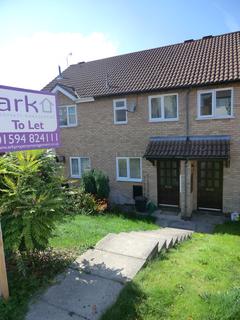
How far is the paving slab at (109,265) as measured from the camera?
4930mm

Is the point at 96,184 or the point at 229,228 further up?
the point at 96,184

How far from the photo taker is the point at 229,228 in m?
10.3

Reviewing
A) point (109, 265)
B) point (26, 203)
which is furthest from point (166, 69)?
point (26, 203)

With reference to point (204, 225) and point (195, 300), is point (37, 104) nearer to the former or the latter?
point (195, 300)

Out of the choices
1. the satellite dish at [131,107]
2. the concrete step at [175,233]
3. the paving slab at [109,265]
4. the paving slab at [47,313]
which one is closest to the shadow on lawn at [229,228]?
the concrete step at [175,233]

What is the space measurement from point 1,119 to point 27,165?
45.1 inches

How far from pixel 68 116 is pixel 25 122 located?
10.8 meters

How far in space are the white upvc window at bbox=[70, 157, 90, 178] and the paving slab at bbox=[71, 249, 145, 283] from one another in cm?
921

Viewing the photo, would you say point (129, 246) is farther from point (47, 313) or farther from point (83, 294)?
point (47, 313)

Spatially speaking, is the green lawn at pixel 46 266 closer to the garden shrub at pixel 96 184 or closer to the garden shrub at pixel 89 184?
the garden shrub at pixel 96 184

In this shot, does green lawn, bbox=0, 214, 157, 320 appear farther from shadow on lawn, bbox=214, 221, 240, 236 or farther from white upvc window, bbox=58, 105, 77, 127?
white upvc window, bbox=58, 105, 77, 127

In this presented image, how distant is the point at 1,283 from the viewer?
13.6ft

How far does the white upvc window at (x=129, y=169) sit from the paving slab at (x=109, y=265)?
7.78m

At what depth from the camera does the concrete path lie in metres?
4.00
